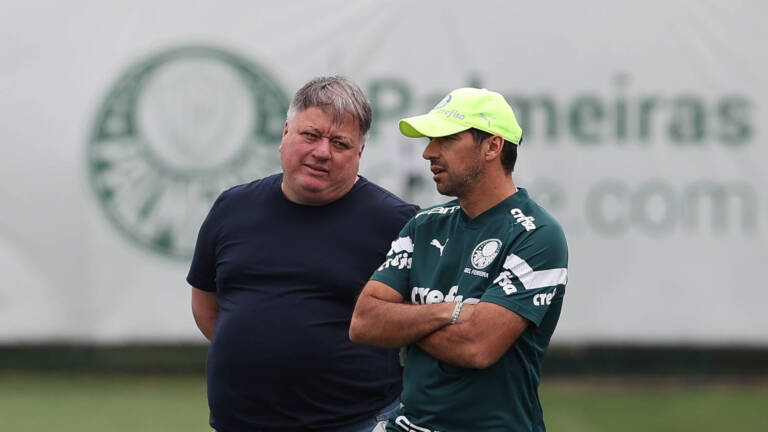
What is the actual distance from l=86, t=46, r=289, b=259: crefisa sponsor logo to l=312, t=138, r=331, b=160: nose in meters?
4.25

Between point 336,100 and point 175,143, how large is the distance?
441cm

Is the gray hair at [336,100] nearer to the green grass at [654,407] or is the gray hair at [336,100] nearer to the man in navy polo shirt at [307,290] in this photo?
the man in navy polo shirt at [307,290]

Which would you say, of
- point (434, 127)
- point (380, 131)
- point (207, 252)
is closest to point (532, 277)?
point (434, 127)

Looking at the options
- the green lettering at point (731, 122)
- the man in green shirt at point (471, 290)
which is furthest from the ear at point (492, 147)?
the green lettering at point (731, 122)

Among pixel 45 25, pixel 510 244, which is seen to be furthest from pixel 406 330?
pixel 45 25

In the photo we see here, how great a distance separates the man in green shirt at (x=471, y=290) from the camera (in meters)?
2.87

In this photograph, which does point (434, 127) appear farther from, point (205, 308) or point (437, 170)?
point (205, 308)

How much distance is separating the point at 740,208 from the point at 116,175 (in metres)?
4.25

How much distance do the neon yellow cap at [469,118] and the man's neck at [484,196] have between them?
0.13 metres

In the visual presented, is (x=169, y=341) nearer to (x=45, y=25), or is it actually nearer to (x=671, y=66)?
(x=45, y=25)

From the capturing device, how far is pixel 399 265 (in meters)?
3.13

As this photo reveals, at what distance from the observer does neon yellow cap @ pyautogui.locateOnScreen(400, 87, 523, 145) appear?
9.86ft

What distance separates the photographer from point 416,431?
116 inches

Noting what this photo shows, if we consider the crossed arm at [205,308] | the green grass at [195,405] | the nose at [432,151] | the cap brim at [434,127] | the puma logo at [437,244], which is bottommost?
the green grass at [195,405]
